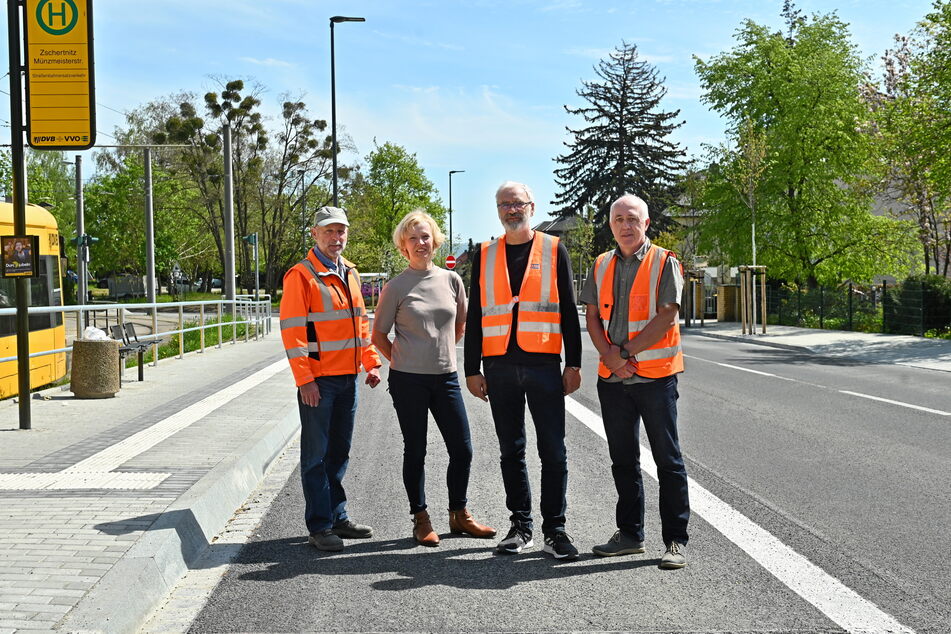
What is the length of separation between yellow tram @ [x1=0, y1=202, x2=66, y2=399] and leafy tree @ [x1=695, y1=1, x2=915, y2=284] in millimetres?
28225

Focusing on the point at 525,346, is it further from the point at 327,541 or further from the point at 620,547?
the point at 327,541

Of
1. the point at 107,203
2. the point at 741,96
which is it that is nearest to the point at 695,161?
the point at 741,96

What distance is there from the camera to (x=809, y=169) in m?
37.6

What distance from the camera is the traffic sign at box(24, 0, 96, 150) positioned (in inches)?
347

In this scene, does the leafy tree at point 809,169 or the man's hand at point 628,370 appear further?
the leafy tree at point 809,169

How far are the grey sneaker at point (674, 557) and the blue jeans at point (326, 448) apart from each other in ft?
5.88

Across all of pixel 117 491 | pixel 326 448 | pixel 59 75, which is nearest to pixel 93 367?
pixel 59 75

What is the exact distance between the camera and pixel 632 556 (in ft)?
15.7

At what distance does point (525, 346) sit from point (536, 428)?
45 centimetres

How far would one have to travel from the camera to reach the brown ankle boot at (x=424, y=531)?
5.05m

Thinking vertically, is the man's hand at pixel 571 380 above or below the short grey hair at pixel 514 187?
below

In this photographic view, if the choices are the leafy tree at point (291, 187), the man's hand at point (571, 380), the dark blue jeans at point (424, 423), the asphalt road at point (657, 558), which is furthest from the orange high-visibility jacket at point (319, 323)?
the leafy tree at point (291, 187)

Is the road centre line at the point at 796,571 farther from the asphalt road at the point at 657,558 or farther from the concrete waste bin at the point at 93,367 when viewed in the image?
the concrete waste bin at the point at 93,367

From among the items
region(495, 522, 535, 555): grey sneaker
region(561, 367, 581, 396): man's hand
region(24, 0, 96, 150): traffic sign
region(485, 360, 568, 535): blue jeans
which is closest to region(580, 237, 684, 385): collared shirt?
region(561, 367, 581, 396): man's hand
